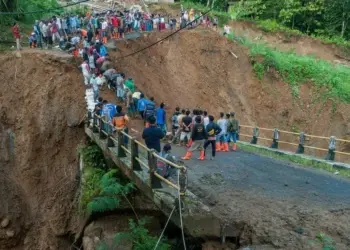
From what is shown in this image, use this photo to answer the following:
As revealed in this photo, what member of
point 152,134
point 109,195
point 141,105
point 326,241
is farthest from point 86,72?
point 326,241

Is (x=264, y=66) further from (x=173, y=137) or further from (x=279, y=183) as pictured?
(x=279, y=183)

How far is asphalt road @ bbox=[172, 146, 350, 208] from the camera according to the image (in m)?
12.0

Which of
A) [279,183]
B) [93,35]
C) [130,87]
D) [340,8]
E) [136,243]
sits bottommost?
[136,243]

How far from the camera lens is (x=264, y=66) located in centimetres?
3372

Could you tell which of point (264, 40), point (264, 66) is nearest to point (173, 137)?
point (264, 66)

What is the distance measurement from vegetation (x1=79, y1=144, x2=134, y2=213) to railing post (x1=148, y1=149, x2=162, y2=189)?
1.95 m

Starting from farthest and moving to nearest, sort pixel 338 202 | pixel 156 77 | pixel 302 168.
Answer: pixel 156 77, pixel 302 168, pixel 338 202

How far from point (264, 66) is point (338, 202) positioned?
23083 millimetres

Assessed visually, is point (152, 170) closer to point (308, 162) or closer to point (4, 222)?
point (308, 162)

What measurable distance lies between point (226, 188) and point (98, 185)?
Result: 446 centimetres

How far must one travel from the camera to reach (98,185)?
565 inches

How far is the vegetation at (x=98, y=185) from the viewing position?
12.9 metres

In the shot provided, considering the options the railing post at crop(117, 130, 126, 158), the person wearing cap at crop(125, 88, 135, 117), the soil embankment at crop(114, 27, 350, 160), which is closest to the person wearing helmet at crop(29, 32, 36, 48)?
the soil embankment at crop(114, 27, 350, 160)

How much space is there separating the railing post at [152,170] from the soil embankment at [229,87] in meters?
18.2
